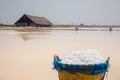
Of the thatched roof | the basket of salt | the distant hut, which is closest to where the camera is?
the basket of salt

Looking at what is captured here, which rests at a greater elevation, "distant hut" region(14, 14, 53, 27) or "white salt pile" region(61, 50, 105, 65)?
"white salt pile" region(61, 50, 105, 65)

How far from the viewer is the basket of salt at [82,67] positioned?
4352 millimetres

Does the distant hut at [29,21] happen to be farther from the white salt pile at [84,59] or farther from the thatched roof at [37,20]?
the white salt pile at [84,59]

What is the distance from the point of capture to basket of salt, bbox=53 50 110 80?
171 inches

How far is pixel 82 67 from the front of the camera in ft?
14.2

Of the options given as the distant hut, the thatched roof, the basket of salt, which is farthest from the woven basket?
the thatched roof

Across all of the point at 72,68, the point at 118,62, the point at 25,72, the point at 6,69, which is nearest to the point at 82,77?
the point at 72,68

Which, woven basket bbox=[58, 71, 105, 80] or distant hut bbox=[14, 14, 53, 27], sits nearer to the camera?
woven basket bbox=[58, 71, 105, 80]

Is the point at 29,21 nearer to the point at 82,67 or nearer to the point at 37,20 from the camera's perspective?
the point at 37,20

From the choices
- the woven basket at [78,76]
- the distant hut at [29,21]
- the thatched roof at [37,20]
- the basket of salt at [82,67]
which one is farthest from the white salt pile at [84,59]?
the thatched roof at [37,20]

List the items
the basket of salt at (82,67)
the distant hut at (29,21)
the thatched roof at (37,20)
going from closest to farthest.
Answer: the basket of salt at (82,67), the distant hut at (29,21), the thatched roof at (37,20)

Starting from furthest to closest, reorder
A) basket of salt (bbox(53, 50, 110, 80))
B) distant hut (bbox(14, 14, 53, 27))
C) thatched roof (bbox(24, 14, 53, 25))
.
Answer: thatched roof (bbox(24, 14, 53, 25)) → distant hut (bbox(14, 14, 53, 27)) → basket of salt (bbox(53, 50, 110, 80))

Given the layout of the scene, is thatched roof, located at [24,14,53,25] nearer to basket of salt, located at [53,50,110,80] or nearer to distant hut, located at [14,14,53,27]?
distant hut, located at [14,14,53,27]

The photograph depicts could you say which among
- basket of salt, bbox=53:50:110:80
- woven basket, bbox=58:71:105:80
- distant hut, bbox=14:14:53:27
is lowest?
distant hut, bbox=14:14:53:27
